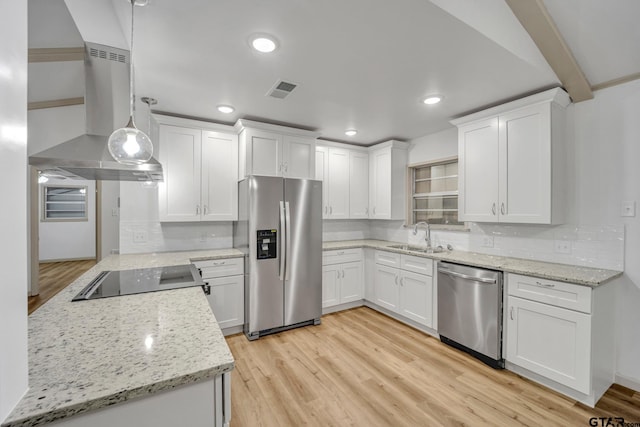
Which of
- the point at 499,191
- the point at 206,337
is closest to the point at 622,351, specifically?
the point at 499,191

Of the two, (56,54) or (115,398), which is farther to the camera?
(56,54)

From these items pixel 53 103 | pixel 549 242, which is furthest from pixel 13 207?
pixel 53 103

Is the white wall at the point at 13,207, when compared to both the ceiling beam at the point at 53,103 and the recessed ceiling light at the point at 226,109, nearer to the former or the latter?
the recessed ceiling light at the point at 226,109

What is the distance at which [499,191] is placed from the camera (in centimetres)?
269

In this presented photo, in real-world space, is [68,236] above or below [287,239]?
below

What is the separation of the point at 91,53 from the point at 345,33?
5.39 ft

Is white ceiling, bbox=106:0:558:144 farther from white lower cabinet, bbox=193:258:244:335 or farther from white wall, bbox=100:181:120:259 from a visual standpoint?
white wall, bbox=100:181:120:259

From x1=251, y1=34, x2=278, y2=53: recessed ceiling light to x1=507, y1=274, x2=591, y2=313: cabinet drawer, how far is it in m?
2.62

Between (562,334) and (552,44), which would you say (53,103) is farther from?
(562,334)

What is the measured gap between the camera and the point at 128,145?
1.42 metres

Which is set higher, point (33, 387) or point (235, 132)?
point (235, 132)

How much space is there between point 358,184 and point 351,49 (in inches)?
102

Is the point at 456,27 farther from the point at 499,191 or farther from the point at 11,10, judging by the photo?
the point at 11,10

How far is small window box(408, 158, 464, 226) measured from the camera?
358 centimetres
